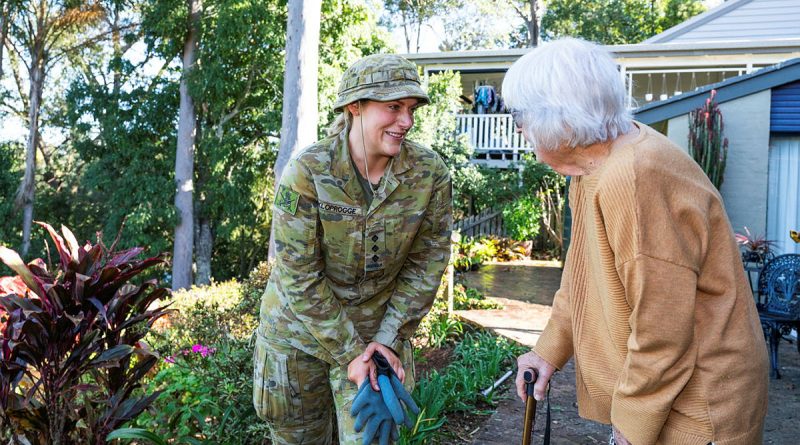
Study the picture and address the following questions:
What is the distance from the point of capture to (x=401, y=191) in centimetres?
255

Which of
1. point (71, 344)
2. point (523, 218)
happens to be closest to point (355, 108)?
point (71, 344)

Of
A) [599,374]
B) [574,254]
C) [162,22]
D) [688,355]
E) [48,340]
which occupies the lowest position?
[48,340]

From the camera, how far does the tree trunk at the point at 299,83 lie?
9.85 m

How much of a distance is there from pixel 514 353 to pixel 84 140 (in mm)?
16558

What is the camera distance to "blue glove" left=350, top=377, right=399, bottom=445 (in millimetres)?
2352

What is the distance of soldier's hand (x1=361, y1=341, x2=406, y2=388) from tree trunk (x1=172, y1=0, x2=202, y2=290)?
15940mm

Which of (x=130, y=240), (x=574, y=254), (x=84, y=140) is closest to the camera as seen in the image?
(x=574, y=254)

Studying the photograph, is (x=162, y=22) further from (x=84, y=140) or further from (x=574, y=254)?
(x=574, y=254)

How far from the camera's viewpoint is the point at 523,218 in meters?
14.9

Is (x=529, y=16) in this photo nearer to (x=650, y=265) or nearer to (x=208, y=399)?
(x=208, y=399)

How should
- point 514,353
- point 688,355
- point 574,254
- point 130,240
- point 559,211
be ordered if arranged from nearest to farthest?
point 688,355 → point 574,254 → point 514,353 → point 559,211 → point 130,240

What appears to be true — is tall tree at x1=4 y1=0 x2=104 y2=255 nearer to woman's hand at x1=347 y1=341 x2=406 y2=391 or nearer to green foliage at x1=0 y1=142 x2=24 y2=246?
green foliage at x1=0 y1=142 x2=24 y2=246

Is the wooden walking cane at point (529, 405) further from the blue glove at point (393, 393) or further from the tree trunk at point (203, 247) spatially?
the tree trunk at point (203, 247)

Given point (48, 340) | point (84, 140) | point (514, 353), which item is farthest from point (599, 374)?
point (84, 140)
